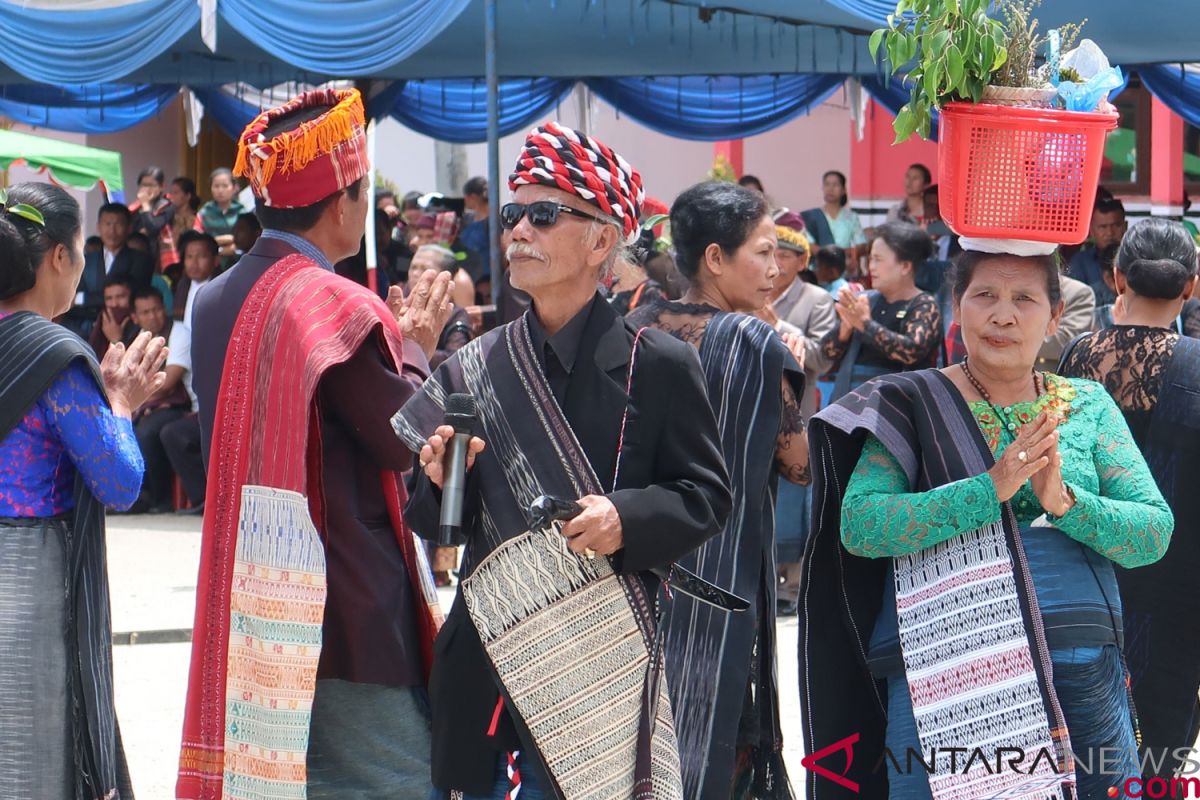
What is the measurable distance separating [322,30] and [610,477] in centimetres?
790

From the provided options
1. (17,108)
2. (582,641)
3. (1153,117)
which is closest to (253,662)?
(582,641)

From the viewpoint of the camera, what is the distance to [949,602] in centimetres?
322

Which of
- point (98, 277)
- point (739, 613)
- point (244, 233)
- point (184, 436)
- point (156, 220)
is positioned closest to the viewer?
point (739, 613)

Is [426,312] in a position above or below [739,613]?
above

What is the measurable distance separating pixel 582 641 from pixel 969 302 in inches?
44.8

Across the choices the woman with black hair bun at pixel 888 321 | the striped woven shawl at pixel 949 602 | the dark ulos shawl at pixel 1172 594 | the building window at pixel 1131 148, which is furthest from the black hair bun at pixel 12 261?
the building window at pixel 1131 148

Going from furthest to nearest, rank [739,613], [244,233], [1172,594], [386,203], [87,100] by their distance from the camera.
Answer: [386,203] < [87,100] < [244,233] < [1172,594] < [739,613]

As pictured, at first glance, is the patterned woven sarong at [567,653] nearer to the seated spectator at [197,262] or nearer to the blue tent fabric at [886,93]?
the seated spectator at [197,262]

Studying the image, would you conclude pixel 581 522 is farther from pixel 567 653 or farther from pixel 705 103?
pixel 705 103

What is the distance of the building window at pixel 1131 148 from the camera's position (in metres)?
16.1

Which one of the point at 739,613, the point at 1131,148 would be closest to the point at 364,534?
the point at 739,613

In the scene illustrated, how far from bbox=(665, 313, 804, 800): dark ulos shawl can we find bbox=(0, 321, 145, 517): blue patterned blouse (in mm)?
1423

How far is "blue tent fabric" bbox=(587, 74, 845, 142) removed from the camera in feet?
45.4

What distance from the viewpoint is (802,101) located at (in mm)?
13578
